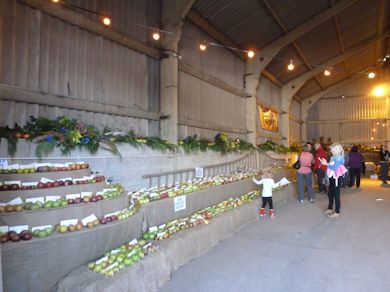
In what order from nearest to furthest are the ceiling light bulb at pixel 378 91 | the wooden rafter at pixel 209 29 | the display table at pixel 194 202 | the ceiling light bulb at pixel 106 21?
the display table at pixel 194 202
the ceiling light bulb at pixel 106 21
the wooden rafter at pixel 209 29
the ceiling light bulb at pixel 378 91

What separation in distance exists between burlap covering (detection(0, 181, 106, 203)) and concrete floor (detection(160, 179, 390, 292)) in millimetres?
1419

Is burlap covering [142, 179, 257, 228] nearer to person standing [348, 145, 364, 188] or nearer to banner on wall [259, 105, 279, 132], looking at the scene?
person standing [348, 145, 364, 188]

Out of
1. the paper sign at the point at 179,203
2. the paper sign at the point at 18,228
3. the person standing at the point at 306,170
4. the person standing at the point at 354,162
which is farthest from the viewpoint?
the person standing at the point at 354,162

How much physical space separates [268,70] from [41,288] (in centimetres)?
1275

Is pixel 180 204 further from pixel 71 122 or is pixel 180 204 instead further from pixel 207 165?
pixel 207 165

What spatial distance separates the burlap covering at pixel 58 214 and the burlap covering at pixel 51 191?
0.94 feet

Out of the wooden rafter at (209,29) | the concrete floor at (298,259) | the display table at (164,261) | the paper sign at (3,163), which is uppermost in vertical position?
the wooden rafter at (209,29)

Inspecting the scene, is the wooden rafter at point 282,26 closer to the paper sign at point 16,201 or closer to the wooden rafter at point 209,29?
the wooden rafter at point 209,29

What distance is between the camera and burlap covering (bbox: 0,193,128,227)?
2785 millimetres

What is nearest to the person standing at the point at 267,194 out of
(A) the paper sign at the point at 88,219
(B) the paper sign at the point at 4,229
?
(A) the paper sign at the point at 88,219

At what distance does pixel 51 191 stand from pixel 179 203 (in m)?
2.26

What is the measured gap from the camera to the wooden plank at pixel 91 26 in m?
4.68

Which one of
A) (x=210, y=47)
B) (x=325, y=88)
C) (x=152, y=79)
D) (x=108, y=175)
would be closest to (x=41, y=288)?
(x=108, y=175)

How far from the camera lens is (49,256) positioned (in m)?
2.66
